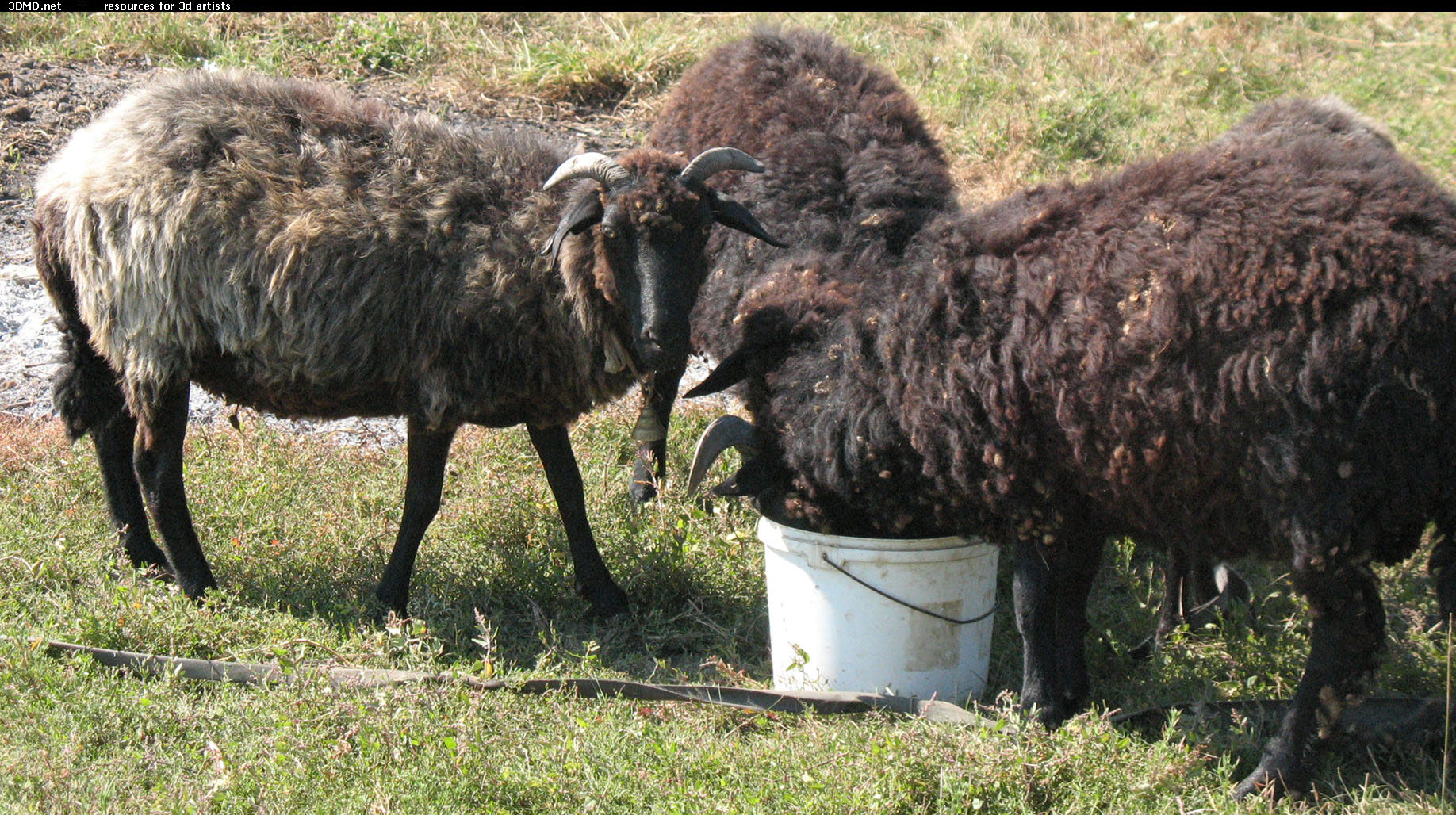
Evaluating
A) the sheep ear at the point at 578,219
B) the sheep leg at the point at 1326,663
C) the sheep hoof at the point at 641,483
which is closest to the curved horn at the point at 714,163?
the sheep ear at the point at 578,219

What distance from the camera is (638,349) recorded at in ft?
14.3

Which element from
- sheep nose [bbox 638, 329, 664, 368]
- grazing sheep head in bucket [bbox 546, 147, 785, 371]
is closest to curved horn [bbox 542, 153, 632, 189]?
grazing sheep head in bucket [bbox 546, 147, 785, 371]

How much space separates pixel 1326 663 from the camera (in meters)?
3.40

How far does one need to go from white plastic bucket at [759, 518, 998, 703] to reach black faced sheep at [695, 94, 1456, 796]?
12 cm

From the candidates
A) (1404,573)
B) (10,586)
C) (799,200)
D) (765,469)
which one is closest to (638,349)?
(765,469)

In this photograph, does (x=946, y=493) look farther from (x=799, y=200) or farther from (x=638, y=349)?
(x=799, y=200)

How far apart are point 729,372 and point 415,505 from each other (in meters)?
1.39

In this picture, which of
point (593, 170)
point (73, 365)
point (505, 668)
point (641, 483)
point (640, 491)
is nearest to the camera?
point (593, 170)

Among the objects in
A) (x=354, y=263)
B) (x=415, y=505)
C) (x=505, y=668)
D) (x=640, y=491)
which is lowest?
(x=505, y=668)

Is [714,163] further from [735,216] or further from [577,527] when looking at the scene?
[577,527]

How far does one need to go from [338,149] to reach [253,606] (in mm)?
1806

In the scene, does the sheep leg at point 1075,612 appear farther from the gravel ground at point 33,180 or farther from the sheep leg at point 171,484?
the sheep leg at point 171,484

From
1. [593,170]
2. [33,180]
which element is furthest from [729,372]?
[33,180]

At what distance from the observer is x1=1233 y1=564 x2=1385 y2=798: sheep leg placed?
3.32 meters
